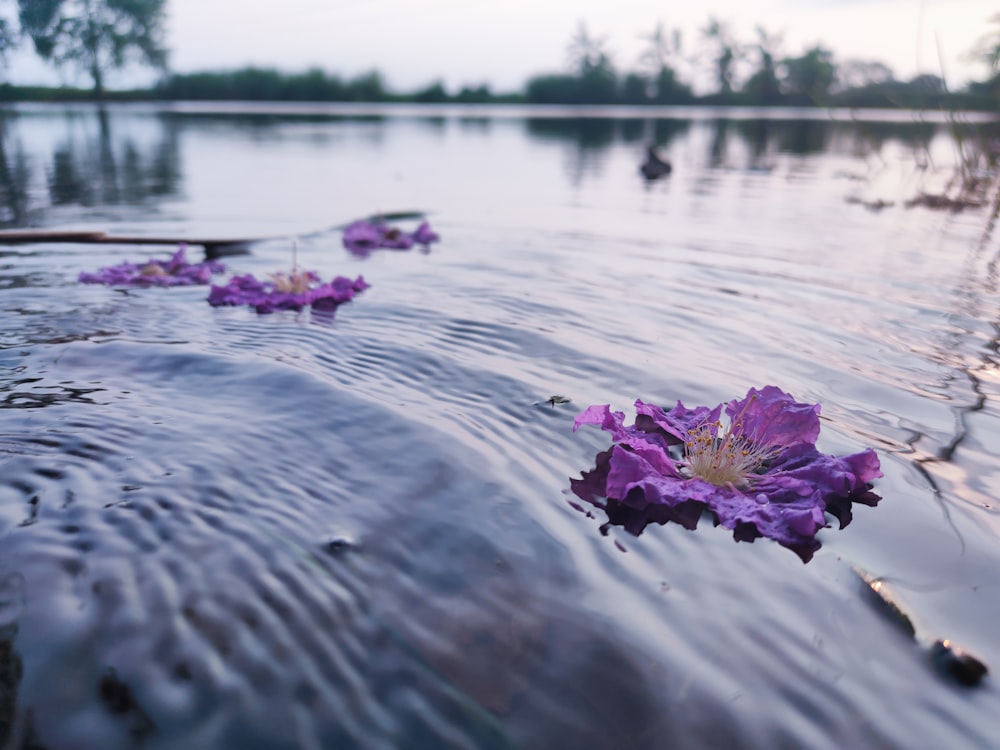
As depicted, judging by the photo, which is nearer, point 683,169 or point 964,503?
point 964,503

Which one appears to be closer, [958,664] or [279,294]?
[958,664]

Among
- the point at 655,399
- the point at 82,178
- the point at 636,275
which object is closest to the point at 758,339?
the point at 655,399

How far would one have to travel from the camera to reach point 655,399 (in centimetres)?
369

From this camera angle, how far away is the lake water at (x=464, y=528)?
1793mm

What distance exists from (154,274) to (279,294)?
1.46 metres

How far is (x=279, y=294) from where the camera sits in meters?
5.52

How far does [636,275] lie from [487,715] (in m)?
5.39

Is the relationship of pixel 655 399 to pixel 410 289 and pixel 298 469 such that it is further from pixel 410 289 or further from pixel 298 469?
pixel 410 289

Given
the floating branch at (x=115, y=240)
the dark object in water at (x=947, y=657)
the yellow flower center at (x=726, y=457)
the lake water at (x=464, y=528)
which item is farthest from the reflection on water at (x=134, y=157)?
the dark object in water at (x=947, y=657)

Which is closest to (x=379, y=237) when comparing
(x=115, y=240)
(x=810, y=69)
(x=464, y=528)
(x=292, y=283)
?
(x=292, y=283)

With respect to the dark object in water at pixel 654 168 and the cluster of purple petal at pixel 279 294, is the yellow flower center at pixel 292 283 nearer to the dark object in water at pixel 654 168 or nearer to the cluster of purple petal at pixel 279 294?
the cluster of purple petal at pixel 279 294

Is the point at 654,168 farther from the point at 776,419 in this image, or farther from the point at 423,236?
the point at 776,419

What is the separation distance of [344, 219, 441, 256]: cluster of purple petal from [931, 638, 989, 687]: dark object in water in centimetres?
673

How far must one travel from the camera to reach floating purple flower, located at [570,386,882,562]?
253 centimetres
